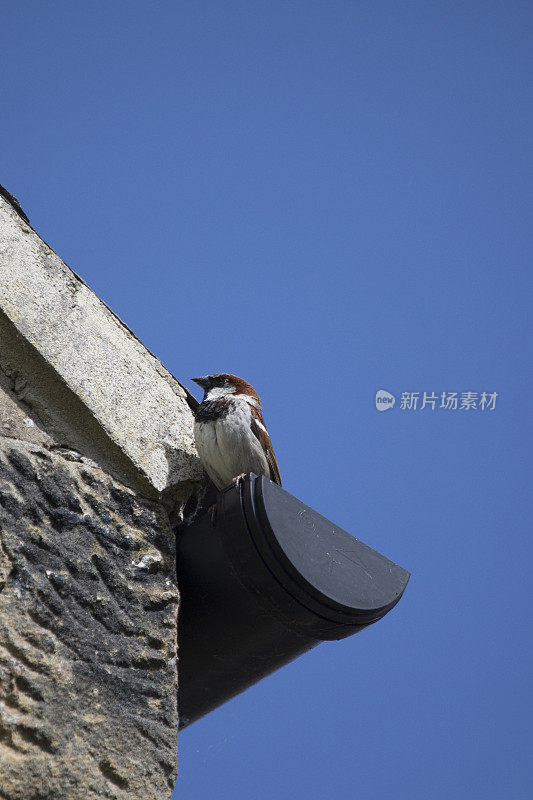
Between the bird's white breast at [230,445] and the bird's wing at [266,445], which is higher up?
the bird's wing at [266,445]

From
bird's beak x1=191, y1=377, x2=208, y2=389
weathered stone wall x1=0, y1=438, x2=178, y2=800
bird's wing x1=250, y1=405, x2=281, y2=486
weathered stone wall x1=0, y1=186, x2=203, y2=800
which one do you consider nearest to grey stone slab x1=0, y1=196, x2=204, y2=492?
weathered stone wall x1=0, y1=186, x2=203, y2=800

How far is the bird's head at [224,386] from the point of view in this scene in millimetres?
2545

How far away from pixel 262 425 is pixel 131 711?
3.57 feet

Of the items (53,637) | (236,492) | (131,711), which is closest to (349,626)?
(236,492)

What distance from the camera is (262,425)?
2.40 metres

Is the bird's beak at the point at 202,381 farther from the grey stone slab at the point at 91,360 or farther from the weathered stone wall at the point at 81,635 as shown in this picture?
the weathered stone wall at the point at 81,635

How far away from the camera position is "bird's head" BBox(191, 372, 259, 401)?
2.54 m

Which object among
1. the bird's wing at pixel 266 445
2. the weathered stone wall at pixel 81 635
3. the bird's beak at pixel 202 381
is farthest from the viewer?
the bird's beak at pixel 202 381

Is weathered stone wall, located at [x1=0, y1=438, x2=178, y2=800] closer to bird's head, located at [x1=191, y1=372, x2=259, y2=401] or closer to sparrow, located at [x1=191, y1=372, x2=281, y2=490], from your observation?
sparrow, located at [x1=191, y1=372, x2=281, y2=490]

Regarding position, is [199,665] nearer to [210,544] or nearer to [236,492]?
[210,544]

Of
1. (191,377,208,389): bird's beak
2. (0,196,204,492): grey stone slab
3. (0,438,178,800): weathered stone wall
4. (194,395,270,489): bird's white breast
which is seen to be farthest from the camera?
(191,377,208,389): bird's beak

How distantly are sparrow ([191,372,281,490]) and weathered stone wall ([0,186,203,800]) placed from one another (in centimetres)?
5

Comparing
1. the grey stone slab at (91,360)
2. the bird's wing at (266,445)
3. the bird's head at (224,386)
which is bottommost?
the grey stone slab at (91,360)

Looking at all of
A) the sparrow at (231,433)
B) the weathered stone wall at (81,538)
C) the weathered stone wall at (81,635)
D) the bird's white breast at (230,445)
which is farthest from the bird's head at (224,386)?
the weathered stone wall at (81,635)
